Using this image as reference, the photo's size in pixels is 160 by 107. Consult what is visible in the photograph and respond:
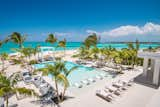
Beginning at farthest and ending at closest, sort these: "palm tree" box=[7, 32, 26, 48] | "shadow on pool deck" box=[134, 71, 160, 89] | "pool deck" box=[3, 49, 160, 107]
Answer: "palm tree" box=[7, 32, 26, 48], "shadow on pool deck" box=[134, 71, 160, 89], "pool deck" box=[3, 49, 160, 107]

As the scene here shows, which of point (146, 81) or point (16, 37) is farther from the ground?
point (16, 37)

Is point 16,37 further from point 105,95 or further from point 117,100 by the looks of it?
point 117,100

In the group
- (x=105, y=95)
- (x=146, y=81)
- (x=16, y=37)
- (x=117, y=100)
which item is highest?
(x=16, y=37)

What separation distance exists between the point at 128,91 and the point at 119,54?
835cm

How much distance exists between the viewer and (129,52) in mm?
18875

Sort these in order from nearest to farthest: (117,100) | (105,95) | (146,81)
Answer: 1. (117,100)
2. (105,95)
3. (146,81)

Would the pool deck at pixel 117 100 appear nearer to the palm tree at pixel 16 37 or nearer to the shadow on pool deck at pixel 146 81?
the shadow on pool deck at pixel 146 81

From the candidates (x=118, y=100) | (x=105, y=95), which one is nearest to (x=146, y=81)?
(x=118, y=100)

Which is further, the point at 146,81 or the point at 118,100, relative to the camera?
the point at 146,81

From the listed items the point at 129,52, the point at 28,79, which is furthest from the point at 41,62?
the point at 129,52

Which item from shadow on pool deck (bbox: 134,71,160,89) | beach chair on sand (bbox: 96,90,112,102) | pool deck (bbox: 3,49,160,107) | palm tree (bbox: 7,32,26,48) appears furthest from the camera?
palm tree (bbox: 7,32,26,48)

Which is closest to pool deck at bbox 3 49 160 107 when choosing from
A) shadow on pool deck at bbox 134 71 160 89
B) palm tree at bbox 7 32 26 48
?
shadow on pool deck at bbox 134 71 160 89

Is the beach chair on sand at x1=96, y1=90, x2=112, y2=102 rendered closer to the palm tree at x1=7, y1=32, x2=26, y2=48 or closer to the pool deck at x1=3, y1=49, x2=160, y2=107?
the pool deck at x1=3, y1=49, x2=160, y2=107

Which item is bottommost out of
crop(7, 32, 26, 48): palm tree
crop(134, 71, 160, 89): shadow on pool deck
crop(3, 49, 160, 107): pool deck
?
crop(3, 49, 160, 107): pool deck
